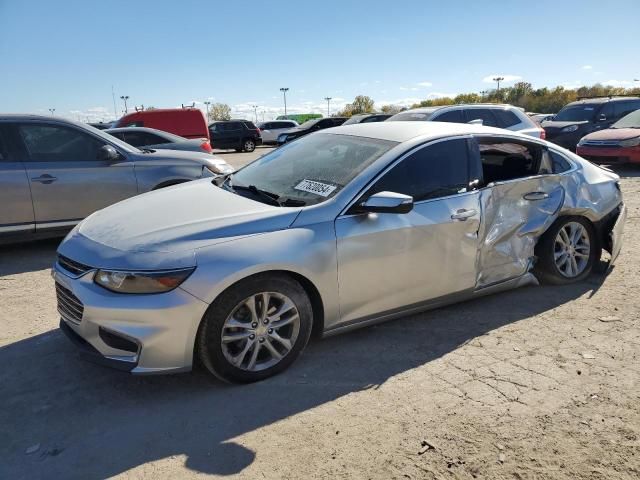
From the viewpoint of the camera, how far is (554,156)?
475 cm

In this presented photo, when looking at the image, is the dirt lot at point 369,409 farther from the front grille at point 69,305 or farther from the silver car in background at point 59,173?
the silver car in background at point 59,173

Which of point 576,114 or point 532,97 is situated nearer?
point 576,114

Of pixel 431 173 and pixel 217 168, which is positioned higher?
pixel 431 173

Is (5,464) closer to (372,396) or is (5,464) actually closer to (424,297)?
(372,396)

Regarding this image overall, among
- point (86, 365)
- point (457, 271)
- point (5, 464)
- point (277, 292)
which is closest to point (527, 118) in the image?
point (457, 271)

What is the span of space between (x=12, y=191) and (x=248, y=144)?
2107 cm

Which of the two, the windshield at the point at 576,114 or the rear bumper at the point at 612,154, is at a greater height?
the windshield at the point at 576,114

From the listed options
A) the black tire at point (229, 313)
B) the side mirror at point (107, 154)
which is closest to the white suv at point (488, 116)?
the side mirror at point (107, 154)

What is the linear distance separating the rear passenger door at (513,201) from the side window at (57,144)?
182 inches

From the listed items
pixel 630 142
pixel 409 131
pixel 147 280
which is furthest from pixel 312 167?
pixel 630 142

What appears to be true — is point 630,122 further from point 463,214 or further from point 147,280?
point 147,280

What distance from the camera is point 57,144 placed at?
245 inches

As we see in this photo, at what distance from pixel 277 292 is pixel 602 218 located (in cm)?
339

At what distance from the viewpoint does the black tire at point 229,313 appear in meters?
3.03
